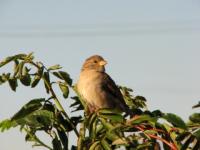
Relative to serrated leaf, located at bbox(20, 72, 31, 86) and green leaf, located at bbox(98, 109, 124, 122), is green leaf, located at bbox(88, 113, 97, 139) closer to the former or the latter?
green leaf, located at bbox(98, 109, 124, 122)

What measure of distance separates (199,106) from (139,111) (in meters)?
0.83

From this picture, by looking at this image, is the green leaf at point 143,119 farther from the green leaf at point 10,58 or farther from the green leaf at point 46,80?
the green leaf at point 10,58

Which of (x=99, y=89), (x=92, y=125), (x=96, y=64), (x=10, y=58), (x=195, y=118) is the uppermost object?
(x=10, y=58)

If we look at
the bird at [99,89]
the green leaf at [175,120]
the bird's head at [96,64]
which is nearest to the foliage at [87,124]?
the green leaf at [175,120]

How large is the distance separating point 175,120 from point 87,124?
593 mm

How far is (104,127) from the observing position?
201cm

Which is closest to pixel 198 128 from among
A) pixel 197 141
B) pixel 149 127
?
pixel 197 141

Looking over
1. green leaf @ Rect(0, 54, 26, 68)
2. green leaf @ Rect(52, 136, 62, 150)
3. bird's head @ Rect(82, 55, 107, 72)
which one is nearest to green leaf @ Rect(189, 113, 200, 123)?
green leaf @ Rect(52, 136, 62, 150)

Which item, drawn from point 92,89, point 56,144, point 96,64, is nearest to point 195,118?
point 56,144

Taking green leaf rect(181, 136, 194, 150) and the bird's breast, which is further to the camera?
the bird's breast

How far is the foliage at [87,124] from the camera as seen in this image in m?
1.75

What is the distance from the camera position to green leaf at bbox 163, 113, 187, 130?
168 centimetres

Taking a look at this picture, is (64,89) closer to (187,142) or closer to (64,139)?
(64,139)

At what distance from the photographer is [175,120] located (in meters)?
1.68
